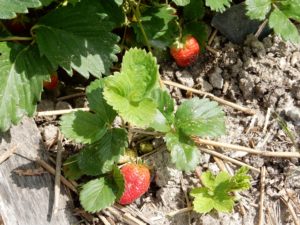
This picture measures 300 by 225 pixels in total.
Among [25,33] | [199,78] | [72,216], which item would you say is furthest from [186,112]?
[25,33]

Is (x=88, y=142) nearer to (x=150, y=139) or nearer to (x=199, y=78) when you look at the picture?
(x=150, y=139)

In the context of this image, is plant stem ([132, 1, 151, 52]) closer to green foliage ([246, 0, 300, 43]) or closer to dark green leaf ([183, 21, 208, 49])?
dark green leaf ([183, 21, 208, 49])

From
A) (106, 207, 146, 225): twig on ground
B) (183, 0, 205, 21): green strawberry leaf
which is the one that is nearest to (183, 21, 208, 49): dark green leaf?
(183, 0, 205, 21): green strawberry leaf

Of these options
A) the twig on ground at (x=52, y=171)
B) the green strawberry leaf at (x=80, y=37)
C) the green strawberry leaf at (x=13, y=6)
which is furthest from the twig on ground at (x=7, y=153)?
the green strawberry leaf at (x=13, y=6)

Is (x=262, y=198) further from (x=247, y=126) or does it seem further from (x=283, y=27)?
(x=283, y=27)

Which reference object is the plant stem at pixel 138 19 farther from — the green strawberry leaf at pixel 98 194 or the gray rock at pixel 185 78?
the green strawberry leaf at pixel 98 194

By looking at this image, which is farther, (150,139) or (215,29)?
(215,29)

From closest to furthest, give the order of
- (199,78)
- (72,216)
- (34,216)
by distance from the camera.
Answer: (34,216)
(72,216)
(199,78)
